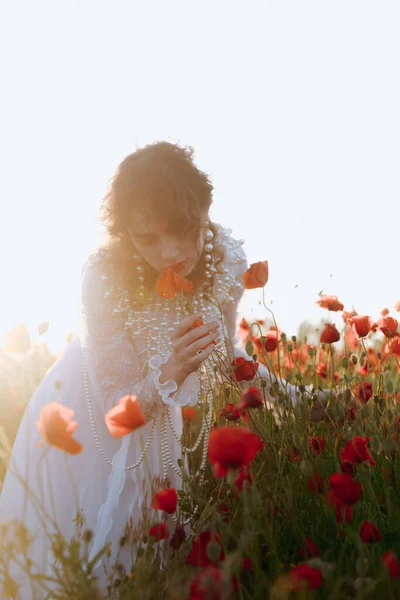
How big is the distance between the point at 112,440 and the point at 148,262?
64 centimetres

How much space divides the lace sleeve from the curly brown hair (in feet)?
0.40

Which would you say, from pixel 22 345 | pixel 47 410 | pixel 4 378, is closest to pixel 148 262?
pixel 22 345

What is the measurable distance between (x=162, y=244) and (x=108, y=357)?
41 cm

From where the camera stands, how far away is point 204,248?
2.21m

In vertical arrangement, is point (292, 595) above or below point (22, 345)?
below

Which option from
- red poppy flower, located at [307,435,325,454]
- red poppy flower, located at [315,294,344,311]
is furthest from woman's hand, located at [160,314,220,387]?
red poppy flower, located at [315,294,344,311]

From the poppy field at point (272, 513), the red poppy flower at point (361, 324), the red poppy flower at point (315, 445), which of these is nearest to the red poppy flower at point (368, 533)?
the poppy field at point (272, 513)

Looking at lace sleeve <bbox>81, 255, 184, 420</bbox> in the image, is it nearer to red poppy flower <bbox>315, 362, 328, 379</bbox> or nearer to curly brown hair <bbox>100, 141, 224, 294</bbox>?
curly brown hair <bbox>100, 141, 224, 294</bbox>

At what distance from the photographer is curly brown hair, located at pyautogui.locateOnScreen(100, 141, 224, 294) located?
5.97 feet

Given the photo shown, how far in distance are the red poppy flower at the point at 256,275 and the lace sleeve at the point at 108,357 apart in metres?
0.37

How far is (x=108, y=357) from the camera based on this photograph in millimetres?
1825

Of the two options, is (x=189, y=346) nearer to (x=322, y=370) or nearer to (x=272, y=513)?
(x=272, y=513)

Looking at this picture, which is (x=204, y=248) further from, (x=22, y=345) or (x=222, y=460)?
(x=222, y=460)

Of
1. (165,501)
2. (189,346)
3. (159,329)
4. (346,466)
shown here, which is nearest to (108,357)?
(159,329)
